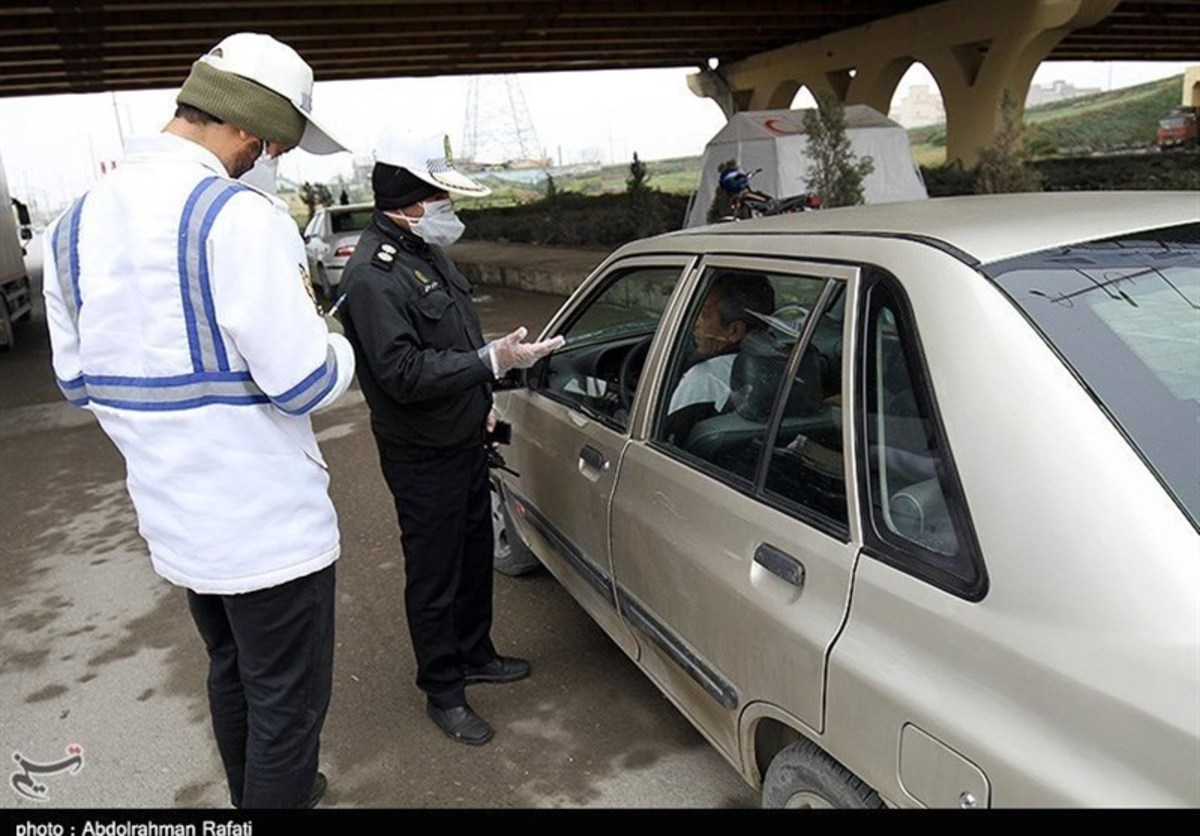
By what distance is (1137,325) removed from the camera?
65.6 inches

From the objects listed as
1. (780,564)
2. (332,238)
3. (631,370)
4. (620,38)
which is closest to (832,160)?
(332,238)

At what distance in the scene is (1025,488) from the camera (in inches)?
56.6

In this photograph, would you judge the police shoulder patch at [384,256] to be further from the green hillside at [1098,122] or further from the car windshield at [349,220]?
the green hillside at [1098,122]

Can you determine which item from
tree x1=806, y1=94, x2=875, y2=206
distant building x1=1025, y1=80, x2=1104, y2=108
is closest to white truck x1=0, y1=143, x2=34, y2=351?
tree x1=806, y1=94, x2=875, y2=206

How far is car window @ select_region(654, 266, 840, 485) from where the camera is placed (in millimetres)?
2230

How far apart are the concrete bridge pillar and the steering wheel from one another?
769 inches

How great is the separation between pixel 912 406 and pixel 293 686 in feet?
4.91

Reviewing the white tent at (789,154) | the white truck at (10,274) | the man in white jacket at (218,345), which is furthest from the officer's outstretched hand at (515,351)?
the white tent at (789,154)

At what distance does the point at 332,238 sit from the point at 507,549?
38.3 ft

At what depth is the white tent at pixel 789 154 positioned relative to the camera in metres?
15.9

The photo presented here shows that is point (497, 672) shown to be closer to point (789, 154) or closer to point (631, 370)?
point (631, 370)

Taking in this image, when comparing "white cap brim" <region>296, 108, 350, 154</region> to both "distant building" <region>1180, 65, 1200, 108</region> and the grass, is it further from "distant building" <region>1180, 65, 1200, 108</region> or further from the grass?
"distant building" <region>1180, 65, 1200, 108</region>

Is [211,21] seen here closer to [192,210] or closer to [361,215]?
[361,215]

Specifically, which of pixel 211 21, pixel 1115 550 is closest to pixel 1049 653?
pixel 1115 550
